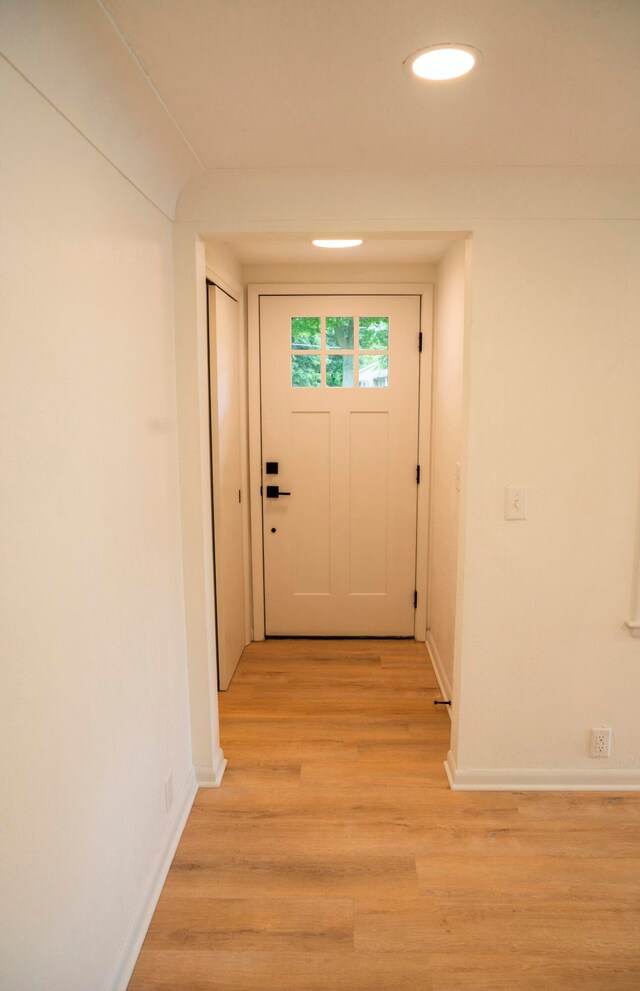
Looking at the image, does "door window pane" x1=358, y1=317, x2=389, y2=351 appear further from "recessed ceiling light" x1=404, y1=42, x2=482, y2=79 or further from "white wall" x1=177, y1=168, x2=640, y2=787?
"recessed ceiling light" x1=404, y1=42, x2=482, y2=79

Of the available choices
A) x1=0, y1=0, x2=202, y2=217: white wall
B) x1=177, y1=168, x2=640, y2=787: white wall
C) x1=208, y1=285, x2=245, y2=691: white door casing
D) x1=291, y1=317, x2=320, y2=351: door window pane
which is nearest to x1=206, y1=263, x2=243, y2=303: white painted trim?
x1=208, y1=285, x2=245, y2=691: white door casing

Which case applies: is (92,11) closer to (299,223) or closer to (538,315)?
(299,223)

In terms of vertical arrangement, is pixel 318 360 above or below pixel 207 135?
below

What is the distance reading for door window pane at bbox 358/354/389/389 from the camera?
3650mm

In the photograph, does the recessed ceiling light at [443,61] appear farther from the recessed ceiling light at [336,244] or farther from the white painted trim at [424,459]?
the white painted trim at [424,459]

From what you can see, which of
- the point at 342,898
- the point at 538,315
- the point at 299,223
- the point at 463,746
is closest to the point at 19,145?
the point at 299,223

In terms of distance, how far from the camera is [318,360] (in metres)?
3.65

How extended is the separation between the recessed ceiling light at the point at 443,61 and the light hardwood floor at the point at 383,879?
2.30 meters

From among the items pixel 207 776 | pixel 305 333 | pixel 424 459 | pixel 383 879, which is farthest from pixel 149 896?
pixel 305 333

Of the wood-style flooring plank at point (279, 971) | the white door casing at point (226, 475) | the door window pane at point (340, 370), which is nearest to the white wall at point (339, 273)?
the white door casing at point (226, 475)

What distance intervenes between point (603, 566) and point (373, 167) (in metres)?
1.67

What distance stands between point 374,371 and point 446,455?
757 mm

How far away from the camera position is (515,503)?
227cm

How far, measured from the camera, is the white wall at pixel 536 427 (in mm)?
2117
